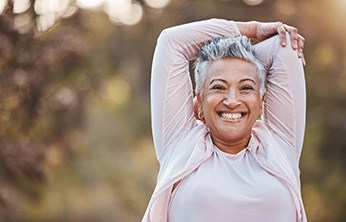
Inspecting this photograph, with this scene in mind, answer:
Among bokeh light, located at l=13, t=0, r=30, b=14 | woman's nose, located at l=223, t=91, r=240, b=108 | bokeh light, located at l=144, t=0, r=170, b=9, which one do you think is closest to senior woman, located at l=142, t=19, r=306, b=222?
woman's nose, located at l=223, t=91, r=240, b=108

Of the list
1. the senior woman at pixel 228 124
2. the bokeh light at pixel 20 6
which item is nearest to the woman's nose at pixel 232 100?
the senior woman at pixel 228 124

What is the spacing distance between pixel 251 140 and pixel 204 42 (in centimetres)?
28

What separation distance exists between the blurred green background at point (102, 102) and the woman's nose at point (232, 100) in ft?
17.7

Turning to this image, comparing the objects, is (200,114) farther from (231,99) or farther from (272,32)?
(272,32)

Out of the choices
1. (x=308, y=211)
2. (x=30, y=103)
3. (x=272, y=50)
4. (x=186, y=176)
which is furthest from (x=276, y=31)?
(x=308, y=211)

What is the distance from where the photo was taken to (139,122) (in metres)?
9.38

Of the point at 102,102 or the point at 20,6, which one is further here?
the point at 102,102

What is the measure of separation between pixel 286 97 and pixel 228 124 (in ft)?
0.63

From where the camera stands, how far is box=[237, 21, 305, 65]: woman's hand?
2.40 meters

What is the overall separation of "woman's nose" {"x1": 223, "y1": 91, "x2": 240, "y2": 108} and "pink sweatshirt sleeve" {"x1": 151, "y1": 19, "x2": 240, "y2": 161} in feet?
0.50

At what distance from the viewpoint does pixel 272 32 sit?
2434mm

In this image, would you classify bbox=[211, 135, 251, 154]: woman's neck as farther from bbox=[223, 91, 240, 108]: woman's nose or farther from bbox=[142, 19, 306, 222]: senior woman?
bbox=[223, 91, 240, 108]: woman's nose

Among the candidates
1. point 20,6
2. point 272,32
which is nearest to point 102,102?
point 20,6

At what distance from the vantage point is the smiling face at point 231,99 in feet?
7.41
